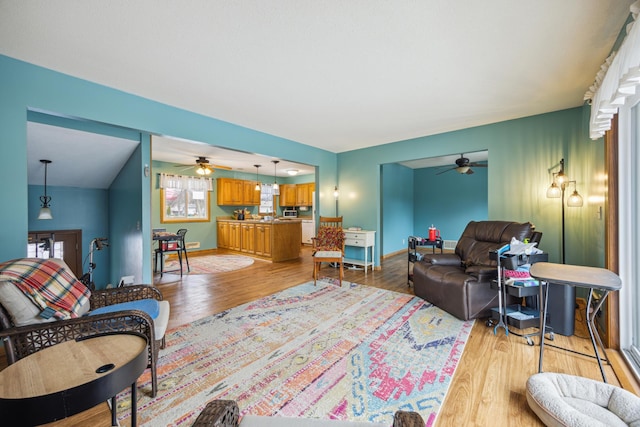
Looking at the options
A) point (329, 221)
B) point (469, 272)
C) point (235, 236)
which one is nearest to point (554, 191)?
point (469, 272)

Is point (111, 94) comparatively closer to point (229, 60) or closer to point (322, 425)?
point (229, 60)

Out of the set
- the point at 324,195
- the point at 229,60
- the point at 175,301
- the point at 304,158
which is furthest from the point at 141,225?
the point at 324,195

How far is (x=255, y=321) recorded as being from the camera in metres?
2.79

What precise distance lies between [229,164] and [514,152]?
6.11 m

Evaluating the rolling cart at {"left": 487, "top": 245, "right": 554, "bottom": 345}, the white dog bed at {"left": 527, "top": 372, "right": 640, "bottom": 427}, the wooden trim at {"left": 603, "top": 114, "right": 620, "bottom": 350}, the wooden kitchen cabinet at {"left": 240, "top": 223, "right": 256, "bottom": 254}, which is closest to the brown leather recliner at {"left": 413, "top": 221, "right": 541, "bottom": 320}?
the rolling cart at {"left": 487, "top": 245, "right": 554, "bottom": 345}

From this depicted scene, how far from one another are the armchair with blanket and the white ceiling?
68.9 inches

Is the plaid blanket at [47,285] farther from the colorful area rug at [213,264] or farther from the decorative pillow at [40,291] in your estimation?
the colorful area rug at [213,264]

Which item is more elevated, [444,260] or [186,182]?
[186,182]

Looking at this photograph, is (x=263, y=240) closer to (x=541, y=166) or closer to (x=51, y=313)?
(x=51, y=313)

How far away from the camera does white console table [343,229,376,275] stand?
4.93 metres

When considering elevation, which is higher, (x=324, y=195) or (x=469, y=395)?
(x=324, y=195)

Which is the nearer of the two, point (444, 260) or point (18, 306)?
point (18, 306)

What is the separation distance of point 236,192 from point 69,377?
272 inches

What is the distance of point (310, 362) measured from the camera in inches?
80.3
